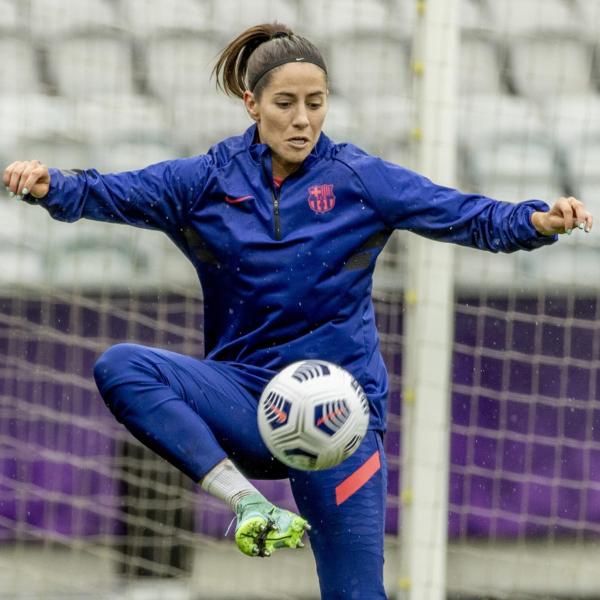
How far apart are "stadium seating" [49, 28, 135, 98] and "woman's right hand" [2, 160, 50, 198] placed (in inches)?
131

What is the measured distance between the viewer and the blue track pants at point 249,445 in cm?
392

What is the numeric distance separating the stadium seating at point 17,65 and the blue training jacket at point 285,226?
337cm

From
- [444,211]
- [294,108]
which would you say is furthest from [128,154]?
[444,211]

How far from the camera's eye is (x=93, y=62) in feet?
23.9

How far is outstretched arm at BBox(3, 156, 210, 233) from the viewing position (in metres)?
4.08

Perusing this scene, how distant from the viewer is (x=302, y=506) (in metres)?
4.10

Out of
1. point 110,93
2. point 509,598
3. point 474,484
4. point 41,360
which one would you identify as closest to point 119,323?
point 41,360

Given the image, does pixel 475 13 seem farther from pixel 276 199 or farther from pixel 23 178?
pixel 23 178

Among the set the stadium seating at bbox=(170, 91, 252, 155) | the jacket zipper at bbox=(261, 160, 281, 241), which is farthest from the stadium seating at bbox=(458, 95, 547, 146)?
the jacket zipper at bbox=(261, 160, 281, 241)

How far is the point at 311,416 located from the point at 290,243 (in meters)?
0.55

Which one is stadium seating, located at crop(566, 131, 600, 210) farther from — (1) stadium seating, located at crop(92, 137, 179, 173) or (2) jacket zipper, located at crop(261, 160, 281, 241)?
(2) jacket zipper, located at crop(261, 160, 281, 241)

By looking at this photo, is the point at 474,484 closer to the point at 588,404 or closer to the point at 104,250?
the point at 588,404

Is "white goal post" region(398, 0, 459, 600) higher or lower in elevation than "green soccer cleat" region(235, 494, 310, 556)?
higher

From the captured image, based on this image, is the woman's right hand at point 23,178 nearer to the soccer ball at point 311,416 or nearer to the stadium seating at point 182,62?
the soccer ball at point 311,416
